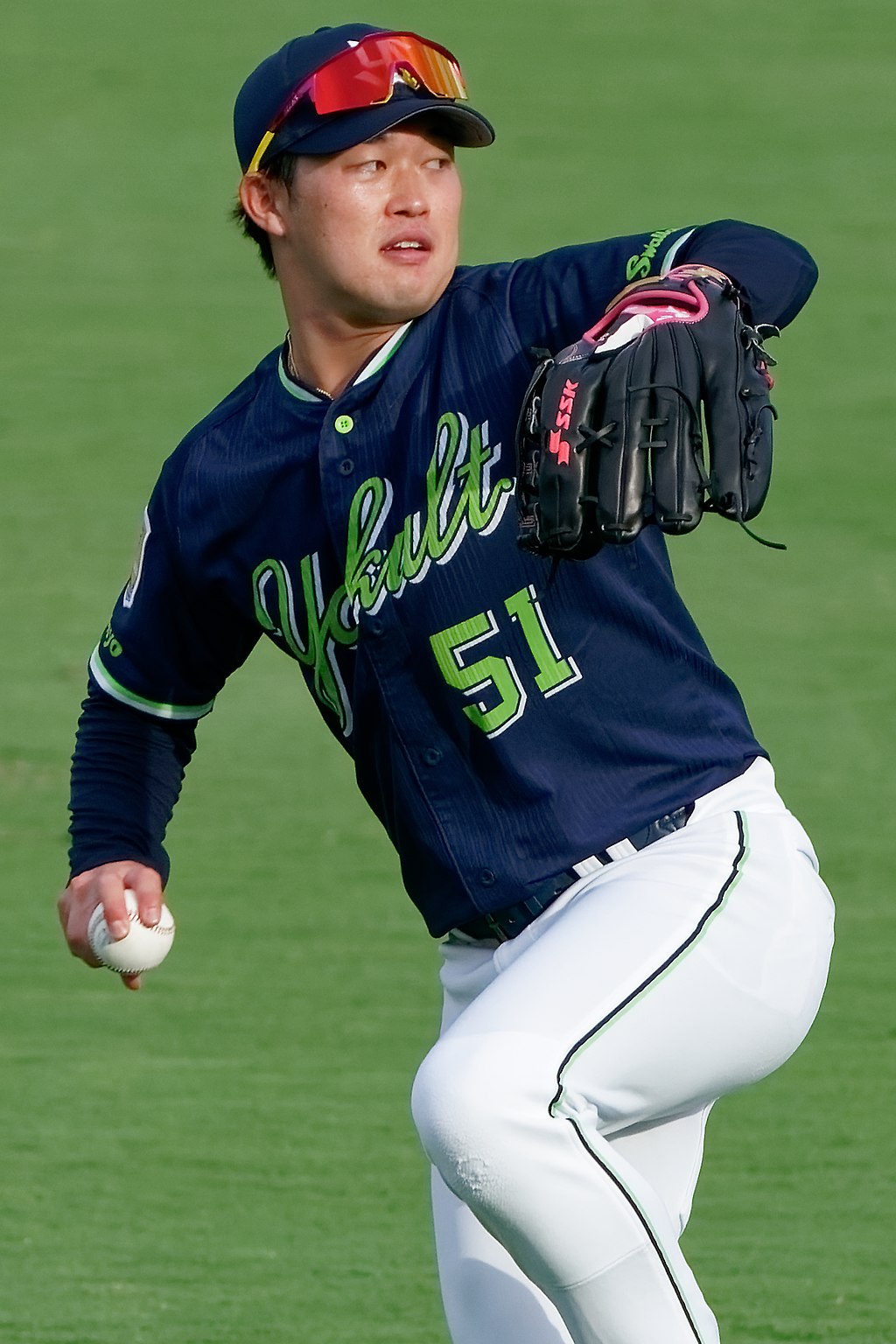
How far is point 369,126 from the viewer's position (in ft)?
10.5

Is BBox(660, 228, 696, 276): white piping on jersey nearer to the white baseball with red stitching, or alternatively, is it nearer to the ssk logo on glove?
the ssk logo on glove

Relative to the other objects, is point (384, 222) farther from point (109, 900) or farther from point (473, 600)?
point (109, 900)

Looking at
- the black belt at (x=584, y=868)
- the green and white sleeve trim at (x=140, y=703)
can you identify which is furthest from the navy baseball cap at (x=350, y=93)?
the black belt at (x=584, y=868)

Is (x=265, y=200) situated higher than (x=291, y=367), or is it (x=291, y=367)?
(x=265, y=200)

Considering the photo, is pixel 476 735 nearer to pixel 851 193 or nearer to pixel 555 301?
pixel 555 301

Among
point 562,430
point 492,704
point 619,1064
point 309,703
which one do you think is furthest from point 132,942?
point 309,703

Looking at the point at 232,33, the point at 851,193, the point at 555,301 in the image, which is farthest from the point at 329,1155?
the point at 232,33

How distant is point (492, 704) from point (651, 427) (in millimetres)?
553

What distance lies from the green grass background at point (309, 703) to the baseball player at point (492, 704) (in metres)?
1.37

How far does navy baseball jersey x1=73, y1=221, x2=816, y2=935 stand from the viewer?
9.91ft

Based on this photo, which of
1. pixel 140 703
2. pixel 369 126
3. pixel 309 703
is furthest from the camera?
pixel 309 703

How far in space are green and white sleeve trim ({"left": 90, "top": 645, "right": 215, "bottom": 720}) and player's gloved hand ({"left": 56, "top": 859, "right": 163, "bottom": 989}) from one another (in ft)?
1.06

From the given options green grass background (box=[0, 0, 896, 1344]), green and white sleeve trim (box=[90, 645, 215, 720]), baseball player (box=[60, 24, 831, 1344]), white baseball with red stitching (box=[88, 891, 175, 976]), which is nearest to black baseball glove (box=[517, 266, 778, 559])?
baseball player (box=[60, 24, 831, 1344])

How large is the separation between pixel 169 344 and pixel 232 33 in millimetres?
3301
